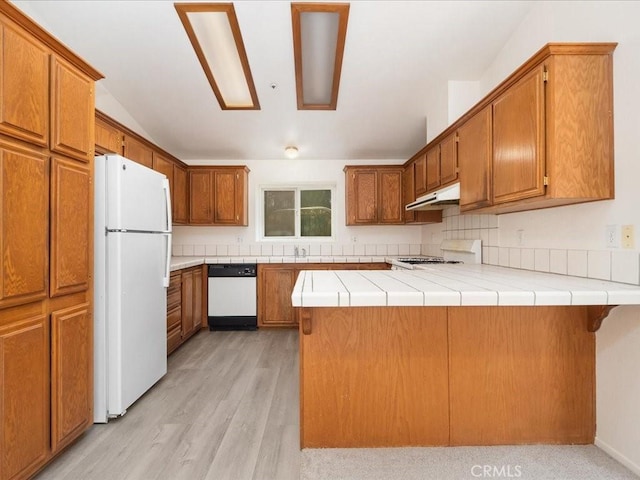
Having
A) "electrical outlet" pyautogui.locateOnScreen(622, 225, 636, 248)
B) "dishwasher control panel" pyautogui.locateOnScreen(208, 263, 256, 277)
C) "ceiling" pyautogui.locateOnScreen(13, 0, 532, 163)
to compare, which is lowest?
"dishwasher control panel" pyautogui.locateOnScreen(208, 263, 256, 277)

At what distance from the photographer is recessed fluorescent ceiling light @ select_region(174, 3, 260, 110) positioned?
242 centimetres

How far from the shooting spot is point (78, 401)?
1.75 metres

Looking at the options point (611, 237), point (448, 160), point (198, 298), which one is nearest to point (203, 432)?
point (198, 298)

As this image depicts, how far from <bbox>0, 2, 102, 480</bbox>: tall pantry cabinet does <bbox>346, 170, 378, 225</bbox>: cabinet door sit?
2.99 metres

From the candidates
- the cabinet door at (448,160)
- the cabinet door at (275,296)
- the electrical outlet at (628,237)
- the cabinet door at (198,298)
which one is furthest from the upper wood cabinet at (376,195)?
the electrical outlet at (628,237)

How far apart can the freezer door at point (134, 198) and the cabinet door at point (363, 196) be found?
2405mm

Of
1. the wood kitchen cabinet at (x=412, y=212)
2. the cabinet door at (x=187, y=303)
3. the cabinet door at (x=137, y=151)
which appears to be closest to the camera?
the cabinet door at (x=137, y=151)

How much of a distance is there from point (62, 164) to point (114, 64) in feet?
6.10

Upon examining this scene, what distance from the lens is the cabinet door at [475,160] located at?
7.07 ft

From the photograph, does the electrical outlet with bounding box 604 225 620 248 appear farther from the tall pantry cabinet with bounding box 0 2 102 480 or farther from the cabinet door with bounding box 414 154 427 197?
the tall pantry cabinet with bounding box 0 2 102 480

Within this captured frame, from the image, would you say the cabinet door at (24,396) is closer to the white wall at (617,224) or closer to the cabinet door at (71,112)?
the cabinet door at (71,112)

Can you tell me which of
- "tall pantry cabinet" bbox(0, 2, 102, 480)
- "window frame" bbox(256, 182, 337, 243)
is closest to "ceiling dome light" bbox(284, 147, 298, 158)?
"window frame" bbox(256, 182, 337, 243)

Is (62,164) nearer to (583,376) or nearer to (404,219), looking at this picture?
(583,376)

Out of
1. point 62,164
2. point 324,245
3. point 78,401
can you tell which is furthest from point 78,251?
point 324,245
